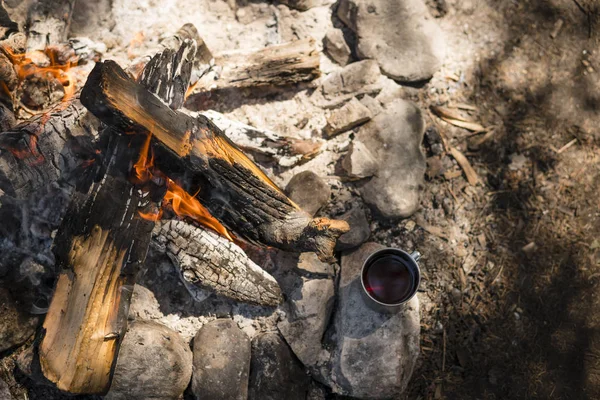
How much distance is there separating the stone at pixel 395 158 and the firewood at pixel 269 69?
587 millimetres

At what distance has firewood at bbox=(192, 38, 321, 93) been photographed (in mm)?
3354

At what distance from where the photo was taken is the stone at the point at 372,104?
336 centimetres

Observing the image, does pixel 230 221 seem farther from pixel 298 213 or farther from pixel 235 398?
pixel 235 398

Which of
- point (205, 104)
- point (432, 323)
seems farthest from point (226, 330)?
point (205, 104)

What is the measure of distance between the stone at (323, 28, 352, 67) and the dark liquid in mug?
4.94 feet

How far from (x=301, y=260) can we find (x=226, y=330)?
621 mm

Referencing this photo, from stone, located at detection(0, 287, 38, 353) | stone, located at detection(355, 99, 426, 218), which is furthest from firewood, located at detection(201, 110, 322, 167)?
stone, located at detection(0, 287, 38, 353)

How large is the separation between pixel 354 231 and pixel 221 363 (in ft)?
3.65

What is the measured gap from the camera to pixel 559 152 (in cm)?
340

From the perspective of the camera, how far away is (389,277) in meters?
2.90

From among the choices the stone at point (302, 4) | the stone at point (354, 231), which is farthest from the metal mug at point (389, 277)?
the stone at point (302, 4)

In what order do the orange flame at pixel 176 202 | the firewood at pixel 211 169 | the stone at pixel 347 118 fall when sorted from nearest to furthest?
the firewood at pixel 211 169 < the orange flame at pixel 176 202 < the stone at pixel 347 118

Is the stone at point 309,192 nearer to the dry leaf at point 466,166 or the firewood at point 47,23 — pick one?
the dry leaf at point 466,166

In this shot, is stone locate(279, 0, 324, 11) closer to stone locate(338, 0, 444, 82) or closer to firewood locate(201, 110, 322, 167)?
stone locate(338, 0, 444, 82)
